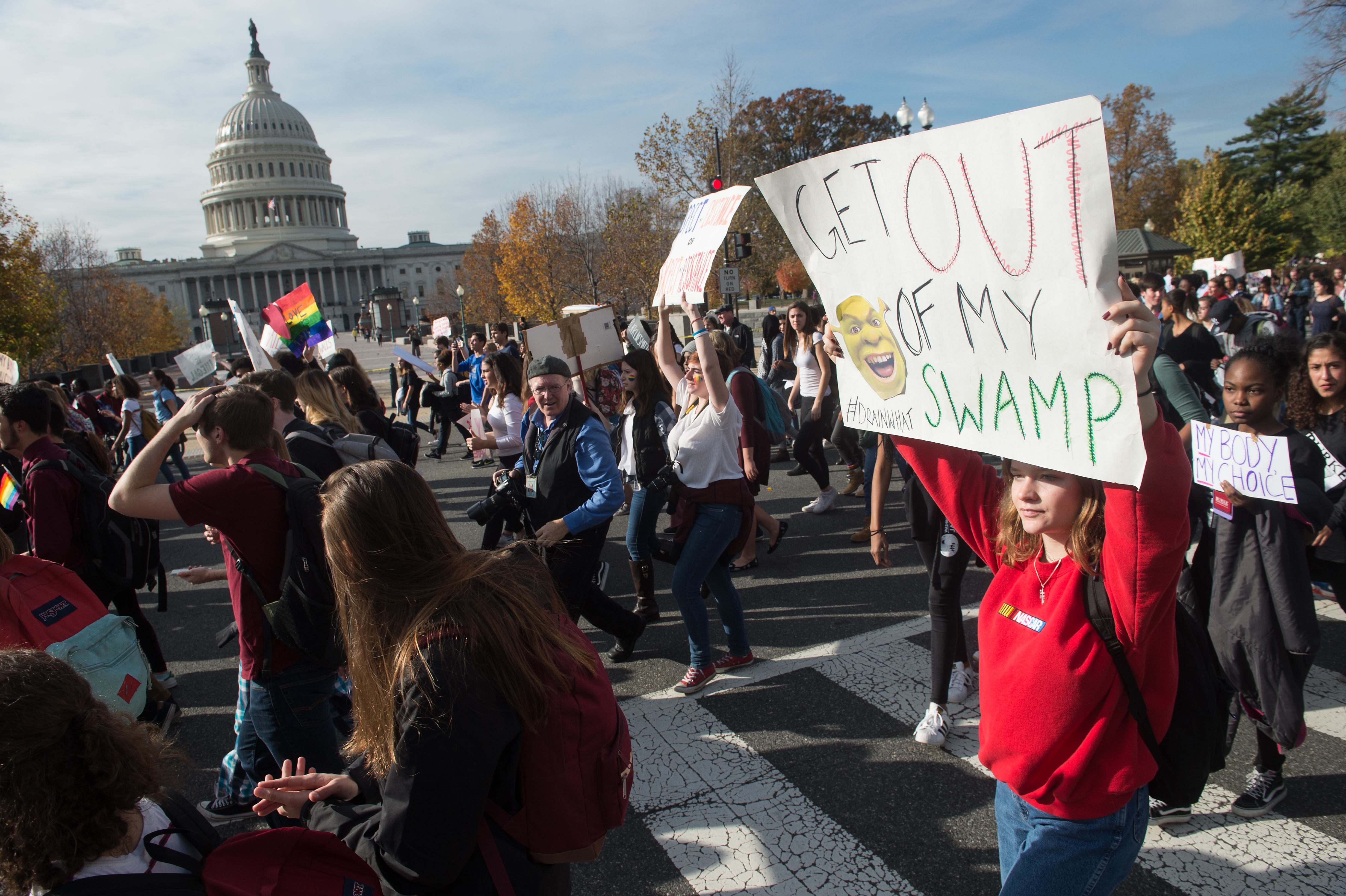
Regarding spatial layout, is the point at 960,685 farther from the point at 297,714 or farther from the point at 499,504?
the point at 297,714

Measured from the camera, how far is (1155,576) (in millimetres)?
1645

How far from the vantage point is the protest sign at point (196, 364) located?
33.5ft

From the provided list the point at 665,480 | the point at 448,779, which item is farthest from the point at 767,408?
the point at 448,779

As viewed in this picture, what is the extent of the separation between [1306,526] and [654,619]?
11.7 feet

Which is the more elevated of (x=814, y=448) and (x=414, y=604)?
(x=414, y=604)

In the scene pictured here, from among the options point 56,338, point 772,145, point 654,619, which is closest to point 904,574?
point 654,619

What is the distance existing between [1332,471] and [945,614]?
1.82 m

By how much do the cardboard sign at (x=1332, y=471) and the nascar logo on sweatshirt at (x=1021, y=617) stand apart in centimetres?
262

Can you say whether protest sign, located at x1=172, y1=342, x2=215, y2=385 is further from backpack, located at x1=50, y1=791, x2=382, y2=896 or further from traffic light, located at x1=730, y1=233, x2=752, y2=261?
traffic light, located at x1=730, y1=233, x2=752, y2=261

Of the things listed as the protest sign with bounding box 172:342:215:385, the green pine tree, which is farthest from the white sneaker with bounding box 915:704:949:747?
the green pine tree

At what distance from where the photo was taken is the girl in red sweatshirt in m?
1.69

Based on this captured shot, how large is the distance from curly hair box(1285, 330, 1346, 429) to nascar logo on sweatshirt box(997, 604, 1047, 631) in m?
2.80

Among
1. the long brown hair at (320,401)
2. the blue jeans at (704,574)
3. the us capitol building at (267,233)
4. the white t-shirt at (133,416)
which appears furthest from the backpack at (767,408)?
the us capitol building at (267,233)

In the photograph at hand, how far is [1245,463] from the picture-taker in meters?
3.06
